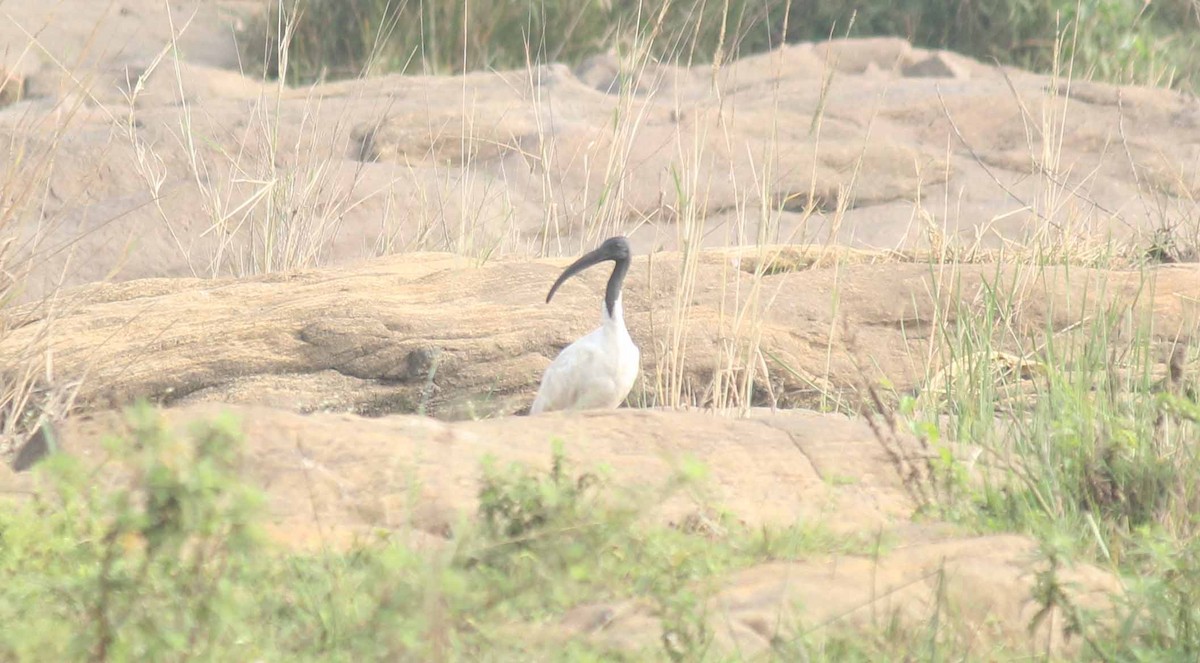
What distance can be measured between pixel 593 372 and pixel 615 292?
45cm


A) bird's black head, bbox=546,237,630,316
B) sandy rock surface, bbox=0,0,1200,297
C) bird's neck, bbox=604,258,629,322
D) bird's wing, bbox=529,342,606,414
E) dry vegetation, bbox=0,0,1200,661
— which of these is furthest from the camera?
sandy rock surface, bbox=0,0,1200,297

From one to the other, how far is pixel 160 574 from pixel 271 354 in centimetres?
272

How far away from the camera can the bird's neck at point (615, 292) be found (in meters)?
5.07

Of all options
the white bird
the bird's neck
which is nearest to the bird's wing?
the white bird

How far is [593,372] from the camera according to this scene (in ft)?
15.7

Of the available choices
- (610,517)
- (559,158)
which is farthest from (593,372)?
(559,158)

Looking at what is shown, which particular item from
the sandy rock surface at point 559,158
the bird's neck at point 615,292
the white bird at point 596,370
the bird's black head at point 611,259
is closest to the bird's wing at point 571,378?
the white bird at point 596,370

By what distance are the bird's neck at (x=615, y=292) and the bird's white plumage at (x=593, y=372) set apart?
2 cm

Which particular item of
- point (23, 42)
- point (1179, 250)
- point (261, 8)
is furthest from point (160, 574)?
point (261, 8)

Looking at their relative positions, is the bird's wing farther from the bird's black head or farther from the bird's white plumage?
the bird's black head

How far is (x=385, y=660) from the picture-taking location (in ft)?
6.69

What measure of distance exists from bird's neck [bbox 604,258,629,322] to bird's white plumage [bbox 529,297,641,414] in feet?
0.06

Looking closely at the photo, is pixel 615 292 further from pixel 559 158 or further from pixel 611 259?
pixel 559 158

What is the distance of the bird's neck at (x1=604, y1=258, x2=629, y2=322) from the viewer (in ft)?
16.6
